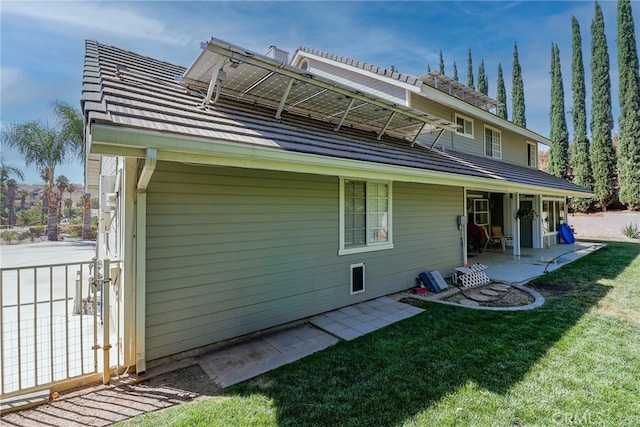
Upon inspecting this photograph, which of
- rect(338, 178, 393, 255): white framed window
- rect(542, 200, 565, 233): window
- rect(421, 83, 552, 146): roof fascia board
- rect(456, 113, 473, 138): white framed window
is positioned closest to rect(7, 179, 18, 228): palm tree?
rect(338, 178, 393, 255): white framed window

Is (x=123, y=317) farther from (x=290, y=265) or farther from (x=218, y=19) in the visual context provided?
(x=218, y=19)

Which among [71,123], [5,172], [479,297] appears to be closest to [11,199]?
[5,172]

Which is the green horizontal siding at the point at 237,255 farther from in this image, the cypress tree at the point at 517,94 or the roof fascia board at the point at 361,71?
the cypress tree at the point at 517,94

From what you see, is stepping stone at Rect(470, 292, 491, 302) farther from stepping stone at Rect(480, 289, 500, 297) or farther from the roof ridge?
the roof ridge

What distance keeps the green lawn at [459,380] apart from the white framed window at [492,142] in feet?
25.7

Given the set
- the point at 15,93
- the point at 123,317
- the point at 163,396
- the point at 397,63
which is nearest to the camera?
the point at 163,396

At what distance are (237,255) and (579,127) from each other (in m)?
29.6

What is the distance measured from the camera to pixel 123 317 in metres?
3.46

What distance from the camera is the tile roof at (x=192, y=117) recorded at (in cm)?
323

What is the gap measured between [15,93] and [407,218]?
50.1 metres

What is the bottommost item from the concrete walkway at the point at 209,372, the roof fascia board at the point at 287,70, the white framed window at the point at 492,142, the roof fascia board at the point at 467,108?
the concrete walkway at the point at 209,372

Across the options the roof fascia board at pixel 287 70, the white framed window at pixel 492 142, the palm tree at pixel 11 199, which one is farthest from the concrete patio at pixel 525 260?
the palm tree at pixel 11 199

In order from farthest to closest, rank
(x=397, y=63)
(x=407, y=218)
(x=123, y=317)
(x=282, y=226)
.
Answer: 1. (x=397, y=63)
2. (x=407, y=218)
3. (x=282, y=226)
4. (x=123, y=317)

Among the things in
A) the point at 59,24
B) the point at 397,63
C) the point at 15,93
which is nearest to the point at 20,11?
the point at 59,24
